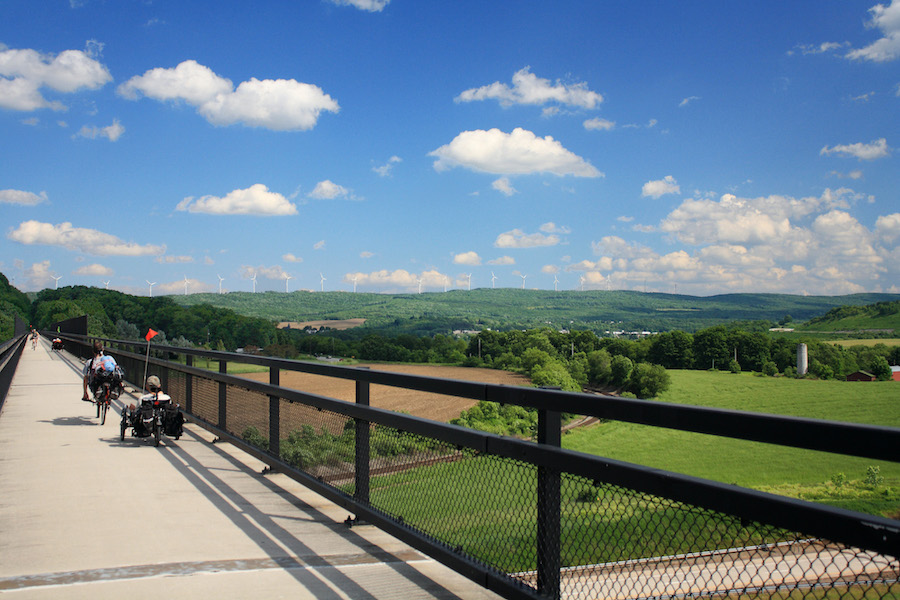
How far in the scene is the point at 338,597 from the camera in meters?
3.68

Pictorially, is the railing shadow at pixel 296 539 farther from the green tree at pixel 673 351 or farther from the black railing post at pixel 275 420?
the green tree at pixel 673 351

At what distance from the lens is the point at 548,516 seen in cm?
322

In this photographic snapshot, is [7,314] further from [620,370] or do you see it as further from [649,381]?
[649,381]

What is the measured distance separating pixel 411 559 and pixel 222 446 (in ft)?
16.9

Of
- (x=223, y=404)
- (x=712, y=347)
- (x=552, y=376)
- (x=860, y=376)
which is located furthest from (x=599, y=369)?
(x=223, y=404)

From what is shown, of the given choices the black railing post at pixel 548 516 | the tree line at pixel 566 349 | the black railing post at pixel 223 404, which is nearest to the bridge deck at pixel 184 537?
the black railing post at pixel 223 404

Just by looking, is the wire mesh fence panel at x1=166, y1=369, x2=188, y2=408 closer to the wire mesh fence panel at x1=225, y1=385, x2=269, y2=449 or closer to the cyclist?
the cyclist

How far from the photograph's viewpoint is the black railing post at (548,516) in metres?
3.18

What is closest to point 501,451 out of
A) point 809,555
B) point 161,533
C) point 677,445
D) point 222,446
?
point 809,555

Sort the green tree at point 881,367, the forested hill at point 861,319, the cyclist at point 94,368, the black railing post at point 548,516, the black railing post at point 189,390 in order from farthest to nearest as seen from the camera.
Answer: the forested hill at point 861,319, the green tree at point 881,367, the cyclist at point 94,368, the black railing post at point 189,390, the black railing post at point 548,516

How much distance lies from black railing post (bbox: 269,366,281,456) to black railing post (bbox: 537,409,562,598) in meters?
4.16

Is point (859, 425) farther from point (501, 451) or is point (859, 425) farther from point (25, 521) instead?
point (25, 521)

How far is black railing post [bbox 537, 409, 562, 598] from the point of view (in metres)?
3.18

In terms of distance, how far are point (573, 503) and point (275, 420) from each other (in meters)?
4.35
